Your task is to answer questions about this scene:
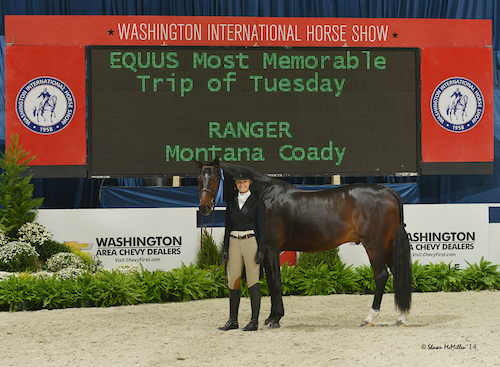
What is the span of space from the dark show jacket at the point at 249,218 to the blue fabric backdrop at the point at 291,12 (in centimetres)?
635

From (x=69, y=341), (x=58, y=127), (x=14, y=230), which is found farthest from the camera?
(x=58, y=127)

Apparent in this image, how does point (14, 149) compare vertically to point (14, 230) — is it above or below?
above

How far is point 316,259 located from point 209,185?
3.69 metres

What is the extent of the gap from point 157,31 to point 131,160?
2.40 meters

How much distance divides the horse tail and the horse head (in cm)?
218

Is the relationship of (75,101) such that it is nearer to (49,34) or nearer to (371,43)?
(49,34)

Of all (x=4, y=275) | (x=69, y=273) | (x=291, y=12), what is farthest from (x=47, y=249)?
(x=291, y=12)

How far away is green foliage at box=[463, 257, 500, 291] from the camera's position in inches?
368

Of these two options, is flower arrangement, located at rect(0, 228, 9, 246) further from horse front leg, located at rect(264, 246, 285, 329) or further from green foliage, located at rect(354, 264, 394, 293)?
green foliage, located at rect(354, 264, 394, 293)

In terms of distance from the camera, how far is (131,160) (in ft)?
31.1

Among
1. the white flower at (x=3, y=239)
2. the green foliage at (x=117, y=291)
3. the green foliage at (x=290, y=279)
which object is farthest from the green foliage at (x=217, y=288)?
the white flower at (x=3, y=239)

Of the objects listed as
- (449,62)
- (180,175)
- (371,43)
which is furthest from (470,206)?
(180,175)

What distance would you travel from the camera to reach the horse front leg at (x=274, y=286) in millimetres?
6363

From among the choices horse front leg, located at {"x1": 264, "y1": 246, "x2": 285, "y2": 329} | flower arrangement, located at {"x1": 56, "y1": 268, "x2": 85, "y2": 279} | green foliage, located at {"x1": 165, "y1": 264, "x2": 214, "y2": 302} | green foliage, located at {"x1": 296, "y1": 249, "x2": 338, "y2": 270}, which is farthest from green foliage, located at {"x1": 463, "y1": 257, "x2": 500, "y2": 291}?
flower arrangement, located at {"x1": 56, "y1": 268, "x2": 85, "y2": 279}
